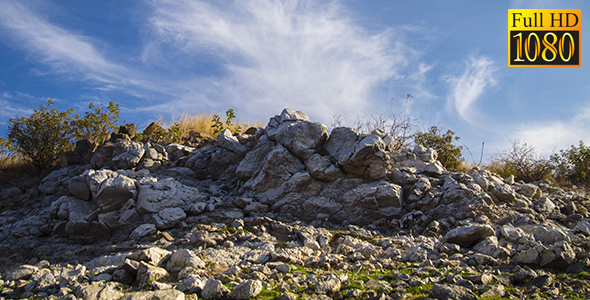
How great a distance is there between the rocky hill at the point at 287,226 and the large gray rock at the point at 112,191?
35 millimetres

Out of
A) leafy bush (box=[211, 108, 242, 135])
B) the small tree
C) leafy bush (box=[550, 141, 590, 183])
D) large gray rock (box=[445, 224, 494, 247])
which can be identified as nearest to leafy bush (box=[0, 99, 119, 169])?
the small tree

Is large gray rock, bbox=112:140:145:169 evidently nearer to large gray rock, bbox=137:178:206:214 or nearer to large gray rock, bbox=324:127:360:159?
large gray rock, bbox=137:178:206:214

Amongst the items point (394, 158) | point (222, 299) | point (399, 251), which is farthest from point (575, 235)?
point (222, 299)

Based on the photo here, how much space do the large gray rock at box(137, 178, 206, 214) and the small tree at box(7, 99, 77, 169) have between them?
663cm

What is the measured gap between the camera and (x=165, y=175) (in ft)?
34.5

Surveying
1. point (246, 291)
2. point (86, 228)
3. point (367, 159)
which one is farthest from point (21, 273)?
point (367, 159)

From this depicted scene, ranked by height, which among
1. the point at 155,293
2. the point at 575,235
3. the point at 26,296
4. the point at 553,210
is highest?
the point at 553,210

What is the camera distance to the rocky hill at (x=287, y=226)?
5.12m

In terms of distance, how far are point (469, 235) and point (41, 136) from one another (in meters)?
14.9

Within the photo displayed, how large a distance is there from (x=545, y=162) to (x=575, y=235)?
8011 mm

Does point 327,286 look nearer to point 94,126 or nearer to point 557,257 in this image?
point 557,257

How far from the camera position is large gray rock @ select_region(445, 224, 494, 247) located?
6.80 metres

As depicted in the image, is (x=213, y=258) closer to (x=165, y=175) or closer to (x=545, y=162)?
(x=165, y=175)

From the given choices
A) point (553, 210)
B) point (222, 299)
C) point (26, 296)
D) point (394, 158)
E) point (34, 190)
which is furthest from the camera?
point (34, 190)
